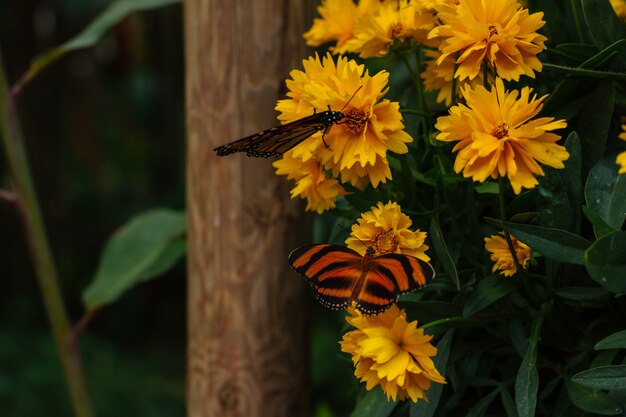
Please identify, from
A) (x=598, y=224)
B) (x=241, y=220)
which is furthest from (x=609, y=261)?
(x=241, y=220)

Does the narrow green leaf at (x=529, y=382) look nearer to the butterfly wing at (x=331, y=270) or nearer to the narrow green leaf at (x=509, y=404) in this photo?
the narrow green leaf at (x=509, y=404)

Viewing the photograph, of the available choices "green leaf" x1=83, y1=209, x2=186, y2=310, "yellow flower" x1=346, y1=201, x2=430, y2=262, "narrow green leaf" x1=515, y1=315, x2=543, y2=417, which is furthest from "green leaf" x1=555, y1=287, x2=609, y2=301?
"green leaf" x1=83, y1=209, x2=186, y2=310

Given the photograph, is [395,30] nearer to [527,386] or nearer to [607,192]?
[607,192]

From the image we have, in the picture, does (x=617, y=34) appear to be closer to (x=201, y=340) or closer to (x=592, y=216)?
(x=592, y=216)

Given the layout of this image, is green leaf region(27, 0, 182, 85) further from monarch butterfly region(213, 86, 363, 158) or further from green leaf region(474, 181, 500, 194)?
green leaf region(474, 181, 500, 194)

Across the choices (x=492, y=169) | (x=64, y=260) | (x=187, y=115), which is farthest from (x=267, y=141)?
(x=64, y=260)
